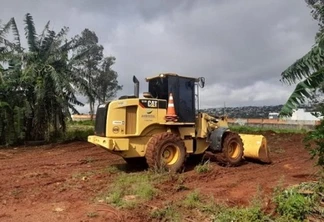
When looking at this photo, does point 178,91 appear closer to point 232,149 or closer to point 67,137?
point 232,149

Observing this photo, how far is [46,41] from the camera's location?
17781mm

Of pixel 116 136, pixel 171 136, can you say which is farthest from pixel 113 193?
pixel 171 136

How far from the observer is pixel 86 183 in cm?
819

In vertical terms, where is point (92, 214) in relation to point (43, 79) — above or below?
below

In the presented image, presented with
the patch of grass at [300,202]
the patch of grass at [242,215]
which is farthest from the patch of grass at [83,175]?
the patch of grass at [300,202]

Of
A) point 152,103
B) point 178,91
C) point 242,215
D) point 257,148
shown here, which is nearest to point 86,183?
point 152,103

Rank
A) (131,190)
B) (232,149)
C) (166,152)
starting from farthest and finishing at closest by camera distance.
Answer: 1. (232,149)
2. (166,152)
3. (131,190)

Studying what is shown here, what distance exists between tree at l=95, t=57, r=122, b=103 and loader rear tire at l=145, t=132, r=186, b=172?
98.8 ft

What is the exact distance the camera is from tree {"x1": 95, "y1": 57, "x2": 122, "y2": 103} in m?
39.0

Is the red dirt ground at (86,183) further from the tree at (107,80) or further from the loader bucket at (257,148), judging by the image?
the tree at (107,80)

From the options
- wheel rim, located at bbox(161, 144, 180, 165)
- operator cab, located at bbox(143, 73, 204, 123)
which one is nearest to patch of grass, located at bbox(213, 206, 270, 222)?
wheel rim, located at bbox(161, 144, 180, 165)

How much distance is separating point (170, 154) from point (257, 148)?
3232mm

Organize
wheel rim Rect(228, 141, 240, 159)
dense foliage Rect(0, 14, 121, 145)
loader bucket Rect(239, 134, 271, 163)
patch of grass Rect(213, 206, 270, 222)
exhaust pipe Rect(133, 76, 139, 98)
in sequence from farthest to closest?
dense foliage Rect(0, 14, 121, 145), loader bucket Rect(239, 134, 271, 163), wheel rim Rect(228, 141, 240, 159), exhaust pipe Rect(133, 76, 139, 98), patch of grass Rect(213, 206, 270, 222)

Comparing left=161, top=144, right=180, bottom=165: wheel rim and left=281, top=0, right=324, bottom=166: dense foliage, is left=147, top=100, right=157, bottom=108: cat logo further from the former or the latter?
left=281, top=0, right=324, bottom=166: dense foliage
